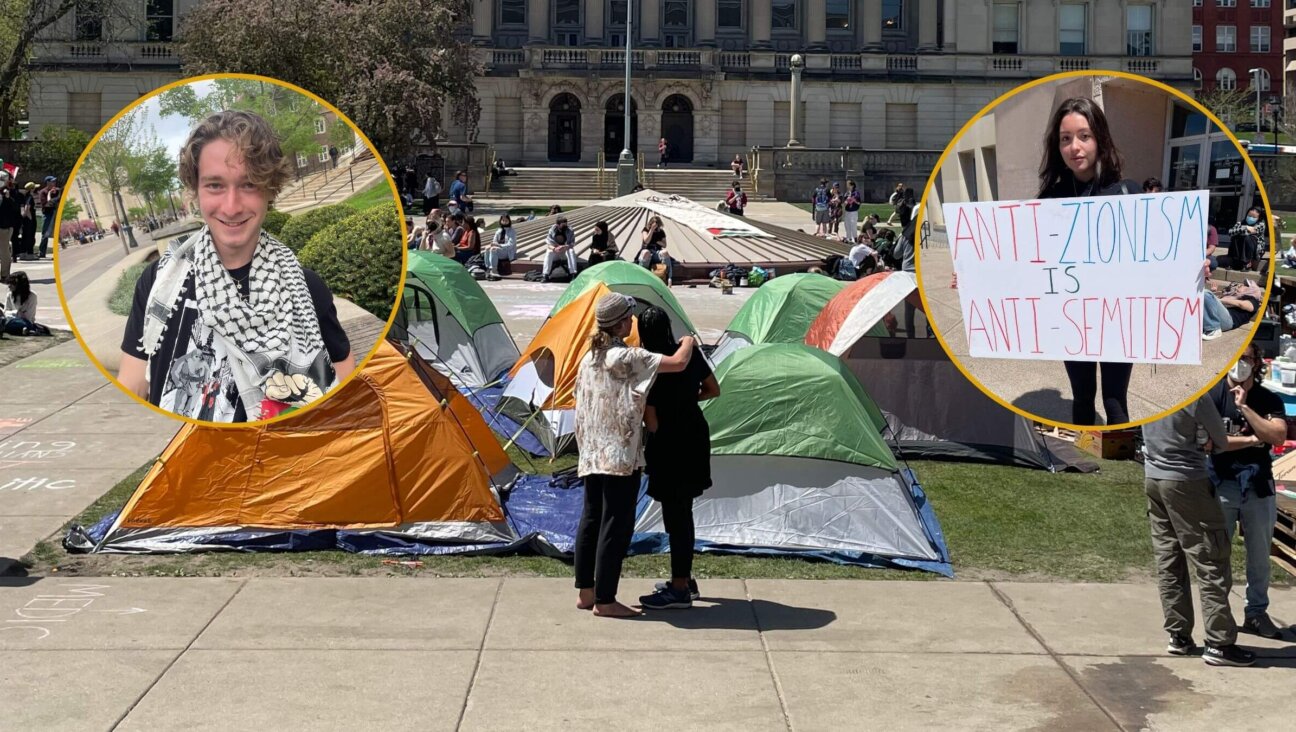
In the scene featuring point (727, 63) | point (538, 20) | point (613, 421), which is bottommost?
point (613, 421)

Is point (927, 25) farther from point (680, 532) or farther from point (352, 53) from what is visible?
point (680, 532)

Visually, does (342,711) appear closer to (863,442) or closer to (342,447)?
(342,447)

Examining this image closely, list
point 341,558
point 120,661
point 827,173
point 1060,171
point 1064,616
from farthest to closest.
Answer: point 827,173, point 341,558, point 1064,616, point 120,661, point 1060,171

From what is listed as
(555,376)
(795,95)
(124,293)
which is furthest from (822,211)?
(124,293)

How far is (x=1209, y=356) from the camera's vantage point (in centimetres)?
506

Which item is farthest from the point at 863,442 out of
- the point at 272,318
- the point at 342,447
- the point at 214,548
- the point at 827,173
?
the point at 827,173

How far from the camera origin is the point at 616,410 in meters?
7.93

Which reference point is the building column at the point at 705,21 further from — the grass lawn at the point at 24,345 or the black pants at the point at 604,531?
the black pants at the point at 604,531

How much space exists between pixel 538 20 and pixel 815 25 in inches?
450

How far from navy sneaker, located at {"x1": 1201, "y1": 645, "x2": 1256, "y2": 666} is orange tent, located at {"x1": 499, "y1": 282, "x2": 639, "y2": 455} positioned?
588 cm

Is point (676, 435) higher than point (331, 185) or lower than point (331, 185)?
lower

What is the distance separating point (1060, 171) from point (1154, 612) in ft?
14.2

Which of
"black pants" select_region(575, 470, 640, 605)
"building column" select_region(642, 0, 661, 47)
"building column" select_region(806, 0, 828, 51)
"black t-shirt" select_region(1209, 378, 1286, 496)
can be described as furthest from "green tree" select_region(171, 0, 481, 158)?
"black t-shirt" select_region(1209, 378, 1286, 496)

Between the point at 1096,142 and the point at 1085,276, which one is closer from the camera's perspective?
the point at 1096,142
